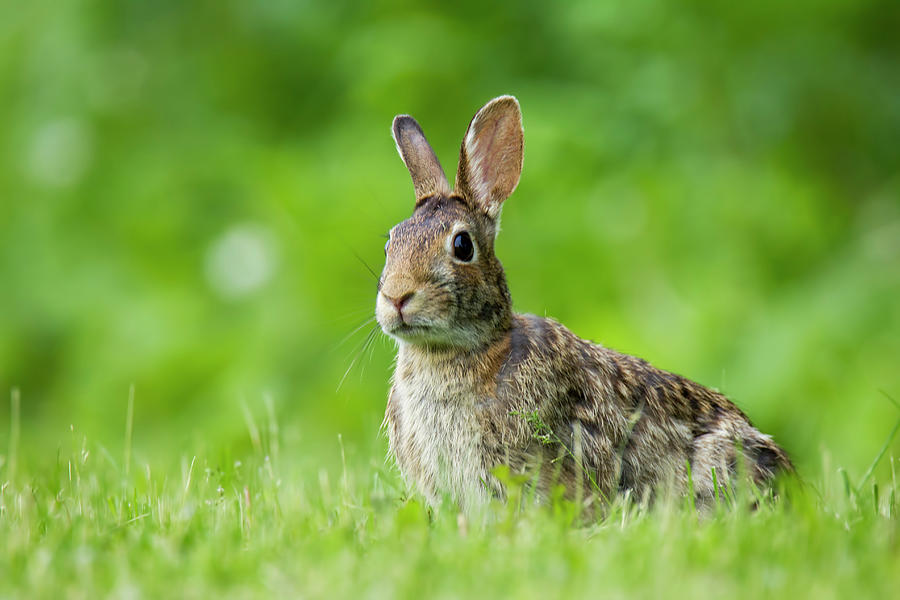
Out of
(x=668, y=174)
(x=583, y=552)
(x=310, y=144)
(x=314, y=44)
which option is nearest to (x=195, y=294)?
(x=310, y=144)

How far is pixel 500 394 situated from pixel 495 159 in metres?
0.99

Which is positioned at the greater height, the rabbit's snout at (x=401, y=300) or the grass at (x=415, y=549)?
the rabbit's snout at (x=401, y=300)

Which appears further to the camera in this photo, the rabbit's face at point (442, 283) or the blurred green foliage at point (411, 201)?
the blurred green foliage at point (411, 201)

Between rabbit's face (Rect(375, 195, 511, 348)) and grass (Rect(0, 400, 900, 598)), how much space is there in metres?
0.61

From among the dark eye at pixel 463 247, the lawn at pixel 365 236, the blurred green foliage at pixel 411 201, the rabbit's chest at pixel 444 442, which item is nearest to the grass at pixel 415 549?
the lawn at pixel 365 236

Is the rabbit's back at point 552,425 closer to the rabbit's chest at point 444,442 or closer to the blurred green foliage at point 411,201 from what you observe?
the rabbit's chest at point 444,442

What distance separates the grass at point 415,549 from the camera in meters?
2.44

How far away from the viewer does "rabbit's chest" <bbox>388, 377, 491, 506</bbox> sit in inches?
146

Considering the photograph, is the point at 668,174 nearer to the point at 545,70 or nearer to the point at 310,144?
the point at 545,70

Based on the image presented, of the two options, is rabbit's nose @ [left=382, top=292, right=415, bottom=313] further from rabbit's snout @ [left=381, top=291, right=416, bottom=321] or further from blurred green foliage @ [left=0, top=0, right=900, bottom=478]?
blurred green foliage @ [left=0, top=0, right=900, bottom=478]

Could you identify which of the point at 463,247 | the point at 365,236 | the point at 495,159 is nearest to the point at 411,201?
the point at 365,236

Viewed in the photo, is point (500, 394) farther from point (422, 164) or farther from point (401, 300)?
point (422, 164)

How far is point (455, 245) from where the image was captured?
385 centimetres

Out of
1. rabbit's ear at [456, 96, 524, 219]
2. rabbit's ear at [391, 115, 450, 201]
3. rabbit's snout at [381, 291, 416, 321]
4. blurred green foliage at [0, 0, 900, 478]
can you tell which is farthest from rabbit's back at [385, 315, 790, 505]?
blurred green foliage at [0, 0, 900, 478]
